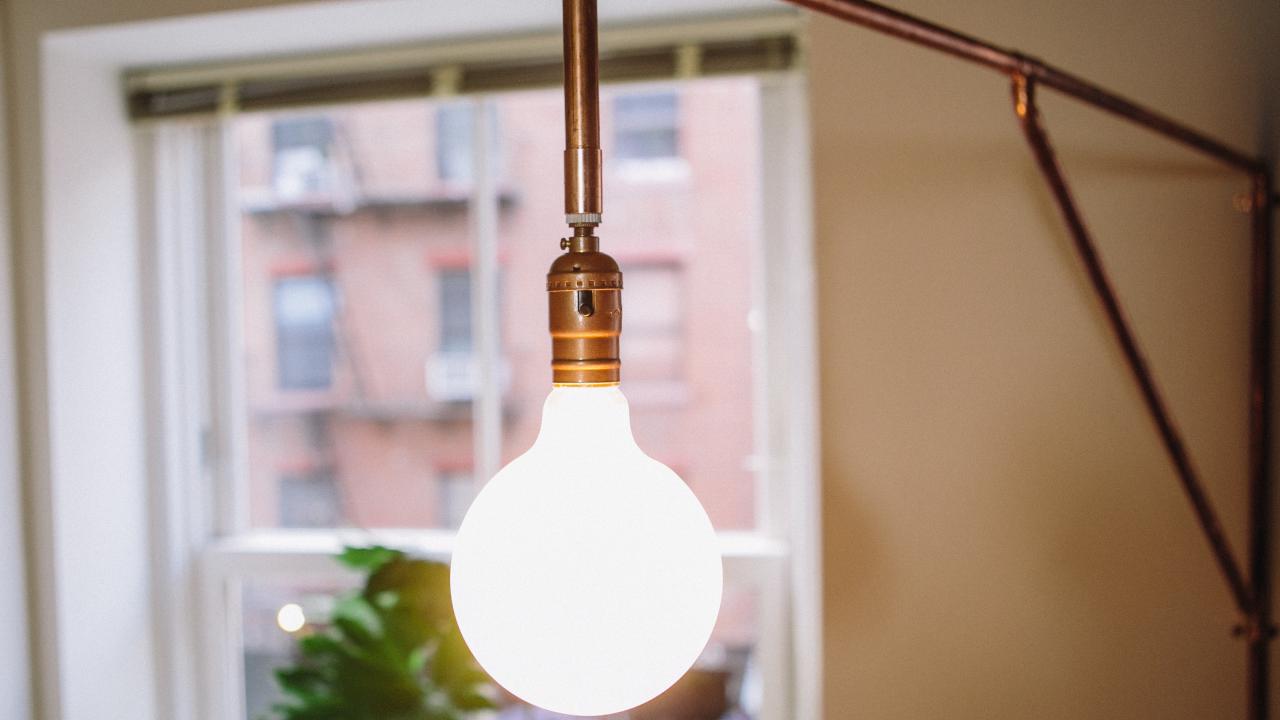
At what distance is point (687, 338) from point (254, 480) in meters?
1.16

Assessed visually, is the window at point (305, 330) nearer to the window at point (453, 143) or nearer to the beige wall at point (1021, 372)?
the window at point (453, 143)

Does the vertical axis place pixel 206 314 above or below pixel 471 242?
below

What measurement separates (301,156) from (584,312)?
187cm

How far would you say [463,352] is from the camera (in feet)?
6.89

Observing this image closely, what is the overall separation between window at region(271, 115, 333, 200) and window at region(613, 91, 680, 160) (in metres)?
0.73

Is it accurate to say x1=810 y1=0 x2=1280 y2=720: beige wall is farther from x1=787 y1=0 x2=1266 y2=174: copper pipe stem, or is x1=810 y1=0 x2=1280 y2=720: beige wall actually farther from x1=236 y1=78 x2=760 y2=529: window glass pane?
x1=236 y1=78 x2=760 y2=529: window glass pane

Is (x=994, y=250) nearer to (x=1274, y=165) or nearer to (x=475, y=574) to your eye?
(x=1274, y=165)

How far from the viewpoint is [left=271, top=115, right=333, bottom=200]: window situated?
2141 mm

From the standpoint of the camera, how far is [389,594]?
5.55 feet

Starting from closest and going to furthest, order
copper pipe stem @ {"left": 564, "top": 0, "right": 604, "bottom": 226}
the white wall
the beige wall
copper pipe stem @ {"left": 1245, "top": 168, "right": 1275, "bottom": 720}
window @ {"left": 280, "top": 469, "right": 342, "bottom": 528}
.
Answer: copper pipe stem @ {"left": 564, "top": 0, "right": 604, "bottom": 226} → copper pipe stem @ {"left": 1245, "top": 168, "right": 1275, "bottom": 720} → the beige wall → the white wall → window @ {"left": 280, "top": 469, "right": 342, "bottom": 528}

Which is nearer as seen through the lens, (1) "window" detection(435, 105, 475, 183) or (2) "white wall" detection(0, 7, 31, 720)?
(2) "white wall" detection(0, 7, 31, 720)

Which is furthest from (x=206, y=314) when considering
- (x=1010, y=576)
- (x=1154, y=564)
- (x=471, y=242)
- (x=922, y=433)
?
(x=1154, y=564)

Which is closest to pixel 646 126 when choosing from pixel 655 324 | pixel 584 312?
pixel 655 324

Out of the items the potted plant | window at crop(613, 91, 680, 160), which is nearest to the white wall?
the potted plant
